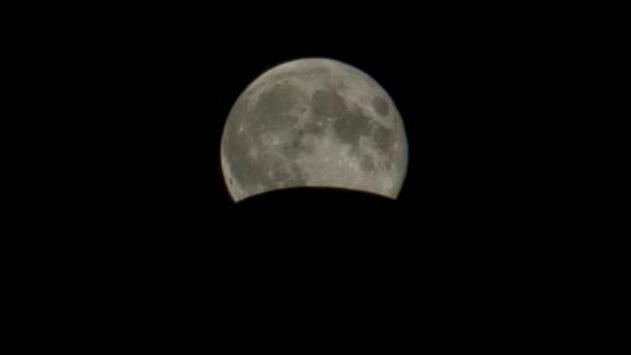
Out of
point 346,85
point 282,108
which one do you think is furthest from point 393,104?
point 282,108

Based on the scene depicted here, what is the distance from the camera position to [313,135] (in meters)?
8.98

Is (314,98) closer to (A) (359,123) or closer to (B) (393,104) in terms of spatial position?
(A) (359,123)

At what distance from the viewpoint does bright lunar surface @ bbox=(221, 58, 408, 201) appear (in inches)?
354

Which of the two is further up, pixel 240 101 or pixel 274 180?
pixel 240 101

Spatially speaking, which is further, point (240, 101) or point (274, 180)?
point (240, 101)

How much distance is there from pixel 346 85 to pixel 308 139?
2.62 feet

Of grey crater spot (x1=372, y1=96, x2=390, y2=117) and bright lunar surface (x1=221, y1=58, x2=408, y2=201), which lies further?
grey crater spot (x1=372, y1=96, x2=390, y2=117)

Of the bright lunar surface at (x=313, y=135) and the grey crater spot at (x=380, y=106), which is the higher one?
the grey crater spot at (x=380, y=106)

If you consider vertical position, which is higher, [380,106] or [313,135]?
[380,106]

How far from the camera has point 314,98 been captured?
9203 mm

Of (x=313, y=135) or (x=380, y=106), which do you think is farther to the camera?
(x=380, y=106)

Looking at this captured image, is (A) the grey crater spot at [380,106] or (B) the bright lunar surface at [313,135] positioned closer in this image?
(B) the bright lunar surface at [313,135]

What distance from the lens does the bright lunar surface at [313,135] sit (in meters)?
8.99

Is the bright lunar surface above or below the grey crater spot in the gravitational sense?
below
